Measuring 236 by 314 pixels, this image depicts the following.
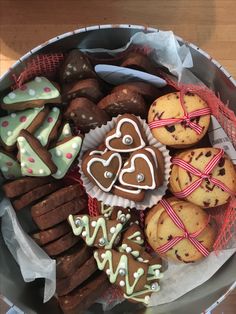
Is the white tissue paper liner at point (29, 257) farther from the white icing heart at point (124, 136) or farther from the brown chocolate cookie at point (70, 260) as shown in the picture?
the white icing heart at point (124, 136)

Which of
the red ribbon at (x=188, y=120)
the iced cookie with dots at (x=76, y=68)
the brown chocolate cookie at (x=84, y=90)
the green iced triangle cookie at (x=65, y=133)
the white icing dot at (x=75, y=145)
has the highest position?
the iced cookie with dots at (x=76, y=68)

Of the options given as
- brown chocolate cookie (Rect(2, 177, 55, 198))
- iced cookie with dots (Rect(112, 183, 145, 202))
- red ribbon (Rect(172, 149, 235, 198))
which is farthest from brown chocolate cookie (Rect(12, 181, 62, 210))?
red ribbon (Rect(172, 149, 235, 198))

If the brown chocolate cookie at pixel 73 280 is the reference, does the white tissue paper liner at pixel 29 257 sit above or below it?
above

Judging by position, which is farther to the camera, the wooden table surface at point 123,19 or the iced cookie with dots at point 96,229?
the wooden table surface at point 123,19

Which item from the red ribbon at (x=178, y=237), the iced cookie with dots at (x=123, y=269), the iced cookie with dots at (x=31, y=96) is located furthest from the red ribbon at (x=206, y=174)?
the iced cookie with dots at (x=31, y=96)

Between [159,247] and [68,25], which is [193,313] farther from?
[68,25]

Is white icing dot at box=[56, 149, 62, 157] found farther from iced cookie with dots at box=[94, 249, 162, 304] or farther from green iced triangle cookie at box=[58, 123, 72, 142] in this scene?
iced cookie with dots at box=[94, 249, 162, 304]

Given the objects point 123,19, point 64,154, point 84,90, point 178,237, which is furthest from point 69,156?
point 123,19
